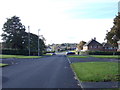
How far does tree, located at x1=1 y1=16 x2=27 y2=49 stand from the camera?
89.6m

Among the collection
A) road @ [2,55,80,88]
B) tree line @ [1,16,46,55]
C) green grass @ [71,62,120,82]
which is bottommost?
road @ [2,55,80,88]

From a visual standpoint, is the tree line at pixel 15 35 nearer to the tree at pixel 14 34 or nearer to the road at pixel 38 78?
the tree at pixel 14 34

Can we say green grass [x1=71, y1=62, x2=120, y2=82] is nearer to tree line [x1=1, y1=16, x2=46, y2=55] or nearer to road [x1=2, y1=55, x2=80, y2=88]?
road [x1=2, y1=55, x2=80, y2=88]

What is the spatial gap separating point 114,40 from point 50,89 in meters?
38.3

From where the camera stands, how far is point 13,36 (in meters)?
89.6

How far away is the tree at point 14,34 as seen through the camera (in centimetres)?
8962

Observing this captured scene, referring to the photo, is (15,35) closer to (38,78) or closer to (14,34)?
(14,34)

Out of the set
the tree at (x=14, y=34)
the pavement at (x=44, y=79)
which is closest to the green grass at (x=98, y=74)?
A: the pavement at (x=44, y=79)

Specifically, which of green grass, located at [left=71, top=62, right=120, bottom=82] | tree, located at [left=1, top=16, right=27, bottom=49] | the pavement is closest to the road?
the pavement

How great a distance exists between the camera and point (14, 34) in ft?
295

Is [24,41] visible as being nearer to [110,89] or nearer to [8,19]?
[8,19]

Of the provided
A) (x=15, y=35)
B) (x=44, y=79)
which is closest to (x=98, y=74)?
(x=44, y=79)

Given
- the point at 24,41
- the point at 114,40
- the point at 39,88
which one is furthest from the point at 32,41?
the point at 39,88

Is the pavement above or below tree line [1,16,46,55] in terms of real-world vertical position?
below
